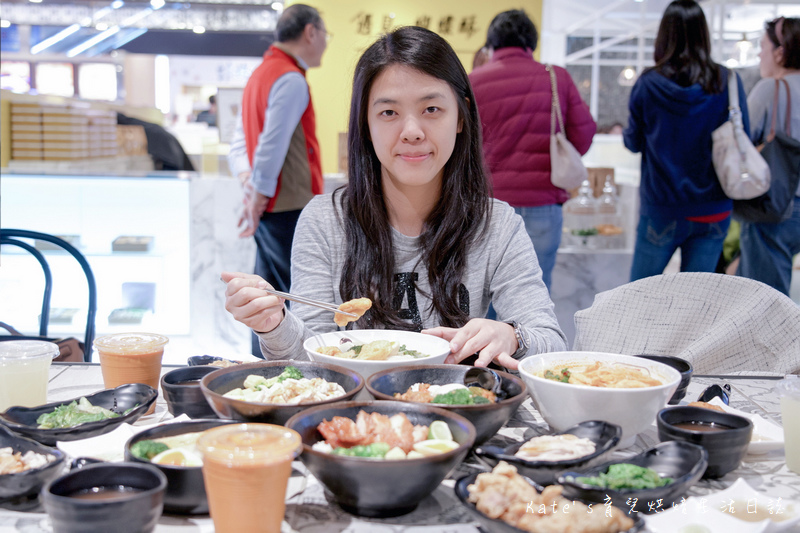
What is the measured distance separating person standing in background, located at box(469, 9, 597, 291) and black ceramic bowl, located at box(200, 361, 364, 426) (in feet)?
6.56

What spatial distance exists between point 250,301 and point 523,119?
6.77ft

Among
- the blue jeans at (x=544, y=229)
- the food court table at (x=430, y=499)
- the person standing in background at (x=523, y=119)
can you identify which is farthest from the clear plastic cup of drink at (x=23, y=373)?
the blue jeans at (x=544, y=229)

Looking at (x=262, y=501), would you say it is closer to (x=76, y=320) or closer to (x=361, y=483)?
(x=361, y=483)

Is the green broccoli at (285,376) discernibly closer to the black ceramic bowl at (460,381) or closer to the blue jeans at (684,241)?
the black ceramic bowl at (460,381)

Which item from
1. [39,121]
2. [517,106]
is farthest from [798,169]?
[39,121]

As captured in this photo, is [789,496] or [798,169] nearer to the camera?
[789,496]

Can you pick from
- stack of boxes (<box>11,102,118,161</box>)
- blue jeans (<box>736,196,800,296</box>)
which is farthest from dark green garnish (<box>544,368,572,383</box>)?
stack of boxes (<box>11,102,118,161</box>)

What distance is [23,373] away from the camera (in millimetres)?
1204

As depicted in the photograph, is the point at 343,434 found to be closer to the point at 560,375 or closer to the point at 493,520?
the point at 493,520

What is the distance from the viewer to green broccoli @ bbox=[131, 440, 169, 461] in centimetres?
89

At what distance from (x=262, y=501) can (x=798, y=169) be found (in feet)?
10.5

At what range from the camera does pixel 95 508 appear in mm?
729

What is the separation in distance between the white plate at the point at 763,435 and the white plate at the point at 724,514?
0.19m

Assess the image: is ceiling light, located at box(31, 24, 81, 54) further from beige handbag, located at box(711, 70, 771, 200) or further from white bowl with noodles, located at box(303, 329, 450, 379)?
white bowl with noodles, located at box(303, 329, 450, 379)
